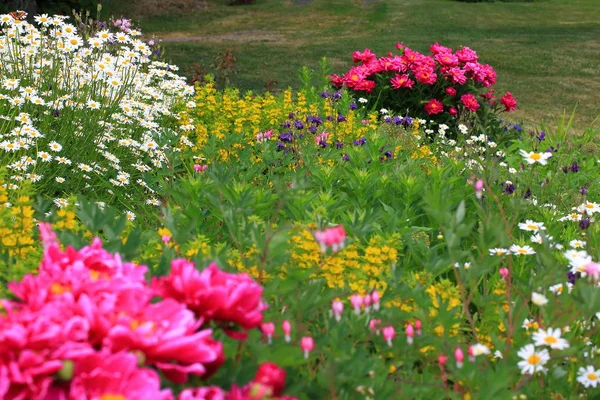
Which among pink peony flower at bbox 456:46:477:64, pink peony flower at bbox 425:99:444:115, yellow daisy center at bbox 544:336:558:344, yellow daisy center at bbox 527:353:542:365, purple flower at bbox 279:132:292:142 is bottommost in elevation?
pink peony flower at bbox 425:99:444:115

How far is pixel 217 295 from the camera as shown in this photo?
136 cm

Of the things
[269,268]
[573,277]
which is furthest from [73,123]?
[573,277]

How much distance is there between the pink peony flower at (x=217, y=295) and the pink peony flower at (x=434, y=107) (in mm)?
5794

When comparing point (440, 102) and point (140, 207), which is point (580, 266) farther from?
point (440, 102)

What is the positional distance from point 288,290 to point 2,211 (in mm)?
1396

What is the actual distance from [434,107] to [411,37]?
444 inches

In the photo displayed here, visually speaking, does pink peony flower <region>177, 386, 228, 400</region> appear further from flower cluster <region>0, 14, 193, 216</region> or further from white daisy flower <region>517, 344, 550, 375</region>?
flower cluster <region>0, 14, 193, 216</region>

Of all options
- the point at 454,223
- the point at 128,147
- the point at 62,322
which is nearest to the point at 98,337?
the point at 62,322

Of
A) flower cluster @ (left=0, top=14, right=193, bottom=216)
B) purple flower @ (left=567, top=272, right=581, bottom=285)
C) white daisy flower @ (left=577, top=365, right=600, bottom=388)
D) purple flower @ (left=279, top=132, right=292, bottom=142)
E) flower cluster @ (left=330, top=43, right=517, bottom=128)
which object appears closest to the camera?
white daisy flower @ (left=577, top=365, right=600, bottom=388)

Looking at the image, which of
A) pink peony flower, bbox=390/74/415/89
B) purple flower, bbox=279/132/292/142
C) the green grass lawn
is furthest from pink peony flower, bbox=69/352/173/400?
the green grass lawn

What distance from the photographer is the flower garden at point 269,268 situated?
127cm

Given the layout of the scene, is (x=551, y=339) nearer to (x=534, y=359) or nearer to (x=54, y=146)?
(x=534, y=359)

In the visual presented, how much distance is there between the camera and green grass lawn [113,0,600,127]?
12.3 m

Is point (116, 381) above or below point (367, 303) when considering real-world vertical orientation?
above
